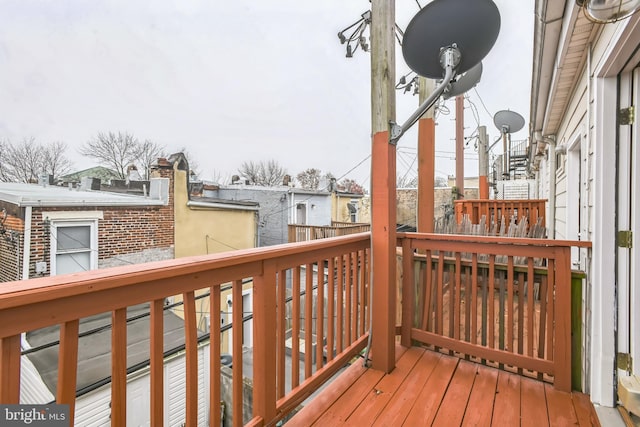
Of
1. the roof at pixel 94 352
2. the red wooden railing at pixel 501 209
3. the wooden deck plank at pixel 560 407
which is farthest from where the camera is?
the red wooden railing at pixel 501 209

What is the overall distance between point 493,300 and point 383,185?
1.10m

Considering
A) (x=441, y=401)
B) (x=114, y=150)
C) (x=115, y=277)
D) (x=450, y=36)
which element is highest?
(x=114, y=150)

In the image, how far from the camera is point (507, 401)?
1826 mm

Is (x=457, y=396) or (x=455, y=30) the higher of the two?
(x=455, y=30)

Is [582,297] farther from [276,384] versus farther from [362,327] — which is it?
[276,384]

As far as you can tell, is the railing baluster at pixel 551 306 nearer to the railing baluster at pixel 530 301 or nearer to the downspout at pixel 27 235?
the railing baluster at pixel 530 301

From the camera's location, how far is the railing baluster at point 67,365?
83cm

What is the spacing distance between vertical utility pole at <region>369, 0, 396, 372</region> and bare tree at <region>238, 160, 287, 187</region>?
74.8 ft

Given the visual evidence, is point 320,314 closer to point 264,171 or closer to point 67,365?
point 67,365

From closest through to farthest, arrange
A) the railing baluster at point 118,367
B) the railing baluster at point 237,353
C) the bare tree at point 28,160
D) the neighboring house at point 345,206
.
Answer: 1. the railing baluster at point 118,367
2. the railing baluster at point 237,353
3. the bare tree at point 28,160
4. the neighboring house at point 345,206

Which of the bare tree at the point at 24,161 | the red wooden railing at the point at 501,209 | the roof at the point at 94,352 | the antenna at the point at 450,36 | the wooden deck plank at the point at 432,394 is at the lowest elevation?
the roof at the point at 94,352

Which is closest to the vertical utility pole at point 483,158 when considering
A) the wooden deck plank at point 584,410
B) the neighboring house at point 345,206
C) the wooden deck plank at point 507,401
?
the neighboring house at point 345,206

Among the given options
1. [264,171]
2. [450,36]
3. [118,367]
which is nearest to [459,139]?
[450,36]

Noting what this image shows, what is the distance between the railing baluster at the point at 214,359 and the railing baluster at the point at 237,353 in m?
0.08
